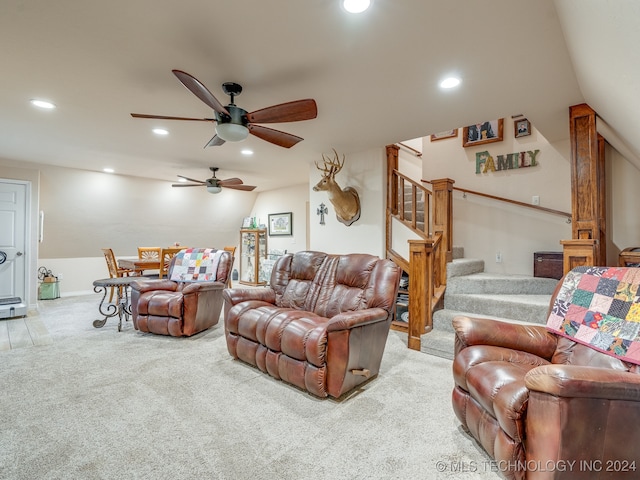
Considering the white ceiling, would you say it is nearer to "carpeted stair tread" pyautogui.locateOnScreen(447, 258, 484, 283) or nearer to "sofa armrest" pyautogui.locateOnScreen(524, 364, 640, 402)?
"sofa armrest" pyautogui.locateOnScreen(524, 364, 640, 402)

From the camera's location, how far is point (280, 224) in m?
7.80

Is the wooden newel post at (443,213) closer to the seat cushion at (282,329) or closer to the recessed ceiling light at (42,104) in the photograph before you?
the seat cushion at (282,329)

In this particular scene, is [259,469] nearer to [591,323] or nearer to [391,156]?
[591,323]

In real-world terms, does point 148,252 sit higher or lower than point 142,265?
higher

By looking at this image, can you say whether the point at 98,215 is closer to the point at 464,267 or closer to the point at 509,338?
the point at 464,267

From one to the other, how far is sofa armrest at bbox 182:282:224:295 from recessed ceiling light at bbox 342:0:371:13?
3042 mm

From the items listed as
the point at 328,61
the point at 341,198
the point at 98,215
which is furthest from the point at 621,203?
the point at 98,215

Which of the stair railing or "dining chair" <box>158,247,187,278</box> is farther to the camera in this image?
"dining chair" <box>158,247,187,278</box>

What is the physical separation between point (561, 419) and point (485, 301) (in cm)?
252

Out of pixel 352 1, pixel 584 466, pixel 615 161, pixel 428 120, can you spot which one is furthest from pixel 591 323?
pixel 615 161

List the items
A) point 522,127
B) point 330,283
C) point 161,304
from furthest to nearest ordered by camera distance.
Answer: point 522,127 < point 161,304 < point 330,283

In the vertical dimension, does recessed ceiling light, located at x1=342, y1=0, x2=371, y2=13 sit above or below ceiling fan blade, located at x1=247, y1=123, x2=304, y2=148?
above

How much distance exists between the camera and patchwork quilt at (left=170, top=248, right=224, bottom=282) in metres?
4.16

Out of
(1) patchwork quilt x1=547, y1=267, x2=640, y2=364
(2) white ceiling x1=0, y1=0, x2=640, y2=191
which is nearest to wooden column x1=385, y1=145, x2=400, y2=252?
(2) white ceiling x1=0, y1=0, x2=640, y2=191
